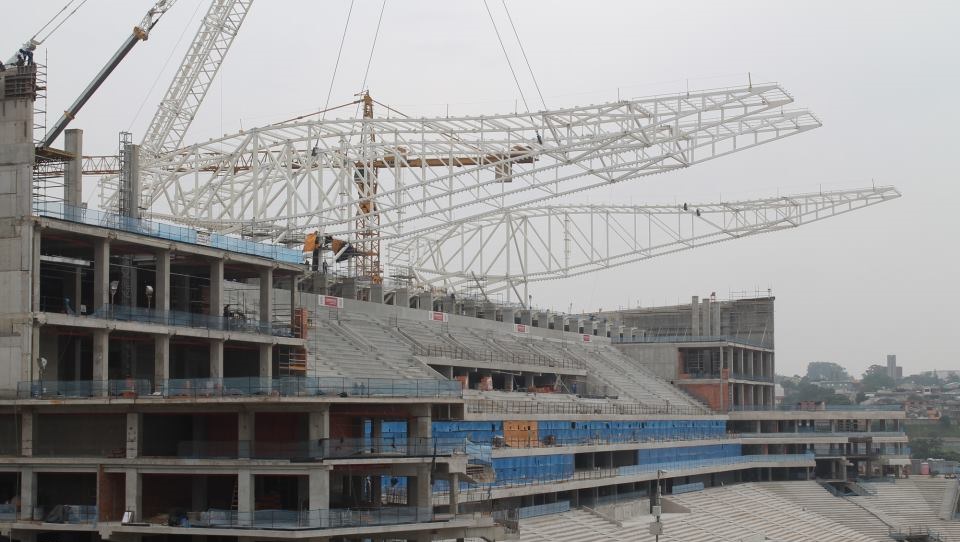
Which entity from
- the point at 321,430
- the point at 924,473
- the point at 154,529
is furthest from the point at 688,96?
the point at 924,473

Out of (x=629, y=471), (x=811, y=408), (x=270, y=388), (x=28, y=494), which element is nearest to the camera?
(x=270, y=388)

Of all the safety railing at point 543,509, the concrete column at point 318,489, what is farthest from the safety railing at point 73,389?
the safety railing at point 543,509

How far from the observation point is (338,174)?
70625 millimetres

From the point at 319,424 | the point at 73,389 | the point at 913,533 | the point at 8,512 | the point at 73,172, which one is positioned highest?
the point at 73,172

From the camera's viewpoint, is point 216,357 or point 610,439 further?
point 610,439

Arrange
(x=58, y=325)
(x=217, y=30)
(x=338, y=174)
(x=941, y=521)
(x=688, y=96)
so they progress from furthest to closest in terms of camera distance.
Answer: (x=941, y=521)
(x=217, y=30)
(x=338, y=174)
(x=688, y=96)
(x=58, y=325)

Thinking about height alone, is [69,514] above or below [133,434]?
below

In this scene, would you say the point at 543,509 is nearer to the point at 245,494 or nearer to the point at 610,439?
the point at 610,439

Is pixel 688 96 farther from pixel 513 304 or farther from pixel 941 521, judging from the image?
pixel 941 521

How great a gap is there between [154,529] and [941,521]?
6773 cm

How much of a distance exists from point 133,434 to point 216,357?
653 centimetres

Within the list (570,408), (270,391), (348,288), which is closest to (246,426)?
(270,391)

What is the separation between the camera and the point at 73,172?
45312mm

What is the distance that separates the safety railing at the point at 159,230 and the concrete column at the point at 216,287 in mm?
706
